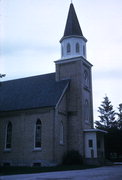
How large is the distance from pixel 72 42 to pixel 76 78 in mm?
5759

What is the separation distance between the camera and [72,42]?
39062mm

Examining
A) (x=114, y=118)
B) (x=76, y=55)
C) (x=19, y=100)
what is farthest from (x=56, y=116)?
(x=114, y=118)

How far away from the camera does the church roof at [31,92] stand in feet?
116

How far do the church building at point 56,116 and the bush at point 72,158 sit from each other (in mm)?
867

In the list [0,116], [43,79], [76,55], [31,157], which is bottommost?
[31,157]

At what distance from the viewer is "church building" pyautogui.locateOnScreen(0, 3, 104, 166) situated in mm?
33312

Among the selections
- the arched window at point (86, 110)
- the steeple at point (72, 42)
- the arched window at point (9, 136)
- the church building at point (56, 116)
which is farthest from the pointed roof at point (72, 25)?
the arched window at point (9, 136)

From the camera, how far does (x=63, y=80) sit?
37750 mm

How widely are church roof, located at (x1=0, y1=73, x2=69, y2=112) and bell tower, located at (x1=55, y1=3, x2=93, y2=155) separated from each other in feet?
5.34

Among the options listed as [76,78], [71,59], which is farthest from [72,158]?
[71,59]

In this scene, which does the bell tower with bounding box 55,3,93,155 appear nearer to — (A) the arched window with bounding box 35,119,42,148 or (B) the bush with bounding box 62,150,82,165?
(B) the bush with bounding box 62,150,82,165

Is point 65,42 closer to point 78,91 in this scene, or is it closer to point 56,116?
point 78,91

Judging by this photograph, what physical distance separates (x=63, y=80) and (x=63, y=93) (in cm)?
296

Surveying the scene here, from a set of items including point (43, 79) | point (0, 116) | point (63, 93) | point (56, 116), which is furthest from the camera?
point (43, 79)
